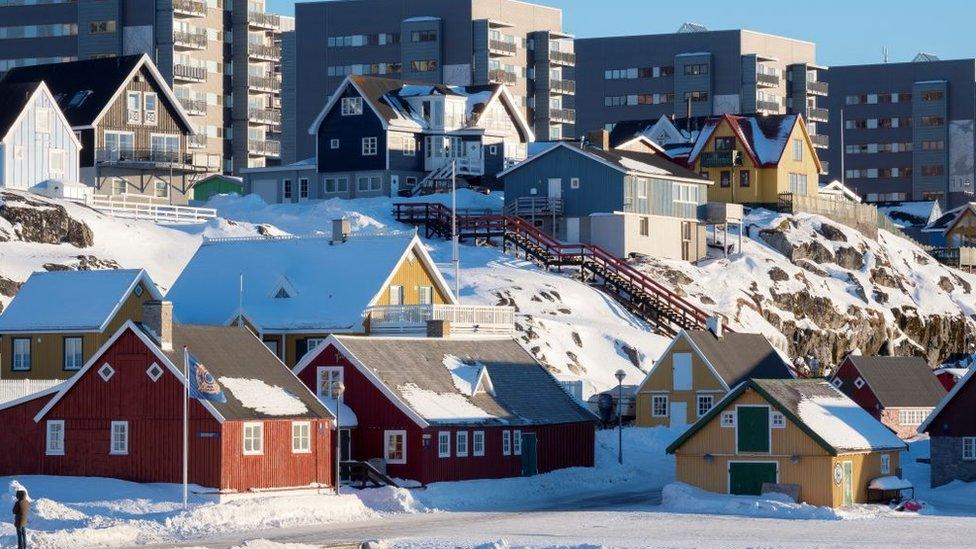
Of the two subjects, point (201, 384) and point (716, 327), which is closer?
point (201, 384)

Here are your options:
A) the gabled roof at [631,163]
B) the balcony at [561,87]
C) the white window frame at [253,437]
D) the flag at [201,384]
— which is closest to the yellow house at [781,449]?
the white window frame at [253,437]

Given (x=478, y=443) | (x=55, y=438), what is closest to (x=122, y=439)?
(x=55, y=438)

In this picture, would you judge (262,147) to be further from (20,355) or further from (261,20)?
(20,355)

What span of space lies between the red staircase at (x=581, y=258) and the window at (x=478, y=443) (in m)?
31.0

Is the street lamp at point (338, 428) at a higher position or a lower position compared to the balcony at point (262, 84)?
lower

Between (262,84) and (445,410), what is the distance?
108235mm

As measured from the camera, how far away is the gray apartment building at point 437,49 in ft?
542

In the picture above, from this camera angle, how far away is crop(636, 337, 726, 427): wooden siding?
8244cm

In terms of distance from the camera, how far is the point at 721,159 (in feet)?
417

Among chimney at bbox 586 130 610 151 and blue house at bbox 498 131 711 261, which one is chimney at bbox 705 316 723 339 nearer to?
blue house at bbox 498 131 711 261

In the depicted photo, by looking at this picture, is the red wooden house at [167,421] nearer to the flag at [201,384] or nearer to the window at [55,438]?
the window at [55,438]

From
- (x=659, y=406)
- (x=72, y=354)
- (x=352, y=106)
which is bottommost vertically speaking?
(x=659, y=406)

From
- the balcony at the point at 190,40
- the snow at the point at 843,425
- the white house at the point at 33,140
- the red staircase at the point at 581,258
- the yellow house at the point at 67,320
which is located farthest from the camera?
the balcony at the point at 190,40

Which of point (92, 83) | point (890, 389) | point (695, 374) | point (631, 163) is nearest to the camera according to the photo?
point (695, 374)
